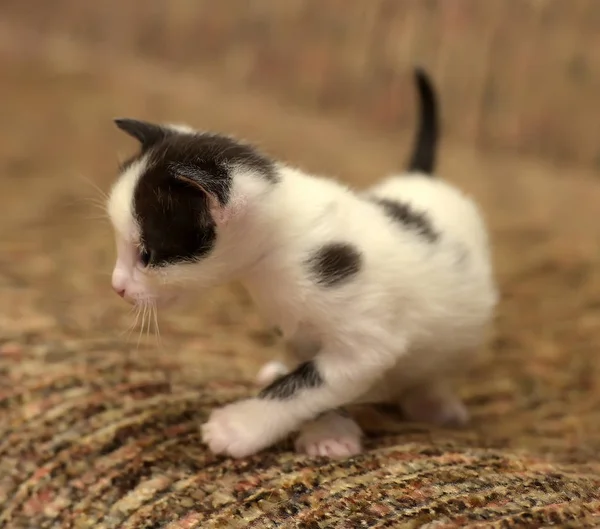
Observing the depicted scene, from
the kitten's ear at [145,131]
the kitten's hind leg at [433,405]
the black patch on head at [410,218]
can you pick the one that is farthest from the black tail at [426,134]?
the kitten's ear at [145,131]

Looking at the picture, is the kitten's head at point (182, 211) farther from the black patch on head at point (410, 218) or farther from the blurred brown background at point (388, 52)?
the blurred brown background at point (388, 52)

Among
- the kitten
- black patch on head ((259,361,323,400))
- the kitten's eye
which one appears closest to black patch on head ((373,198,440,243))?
the kitten

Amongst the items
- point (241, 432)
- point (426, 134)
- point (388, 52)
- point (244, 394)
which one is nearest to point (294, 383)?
point (241, 432)

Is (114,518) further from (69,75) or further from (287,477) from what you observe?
(69,75)

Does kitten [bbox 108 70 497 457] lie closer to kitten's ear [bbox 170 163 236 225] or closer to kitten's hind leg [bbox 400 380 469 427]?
Result: kitten's ear [bbox 170 163 236 225]

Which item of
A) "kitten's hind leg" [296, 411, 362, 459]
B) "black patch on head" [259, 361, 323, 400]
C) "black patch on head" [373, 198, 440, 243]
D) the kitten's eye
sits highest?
"black patch on head" [373, 198, 440, 243]

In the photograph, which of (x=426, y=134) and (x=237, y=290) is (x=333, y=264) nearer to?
(x=426, y=134)

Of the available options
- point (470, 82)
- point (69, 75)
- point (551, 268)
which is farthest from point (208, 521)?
point (69, 75)
